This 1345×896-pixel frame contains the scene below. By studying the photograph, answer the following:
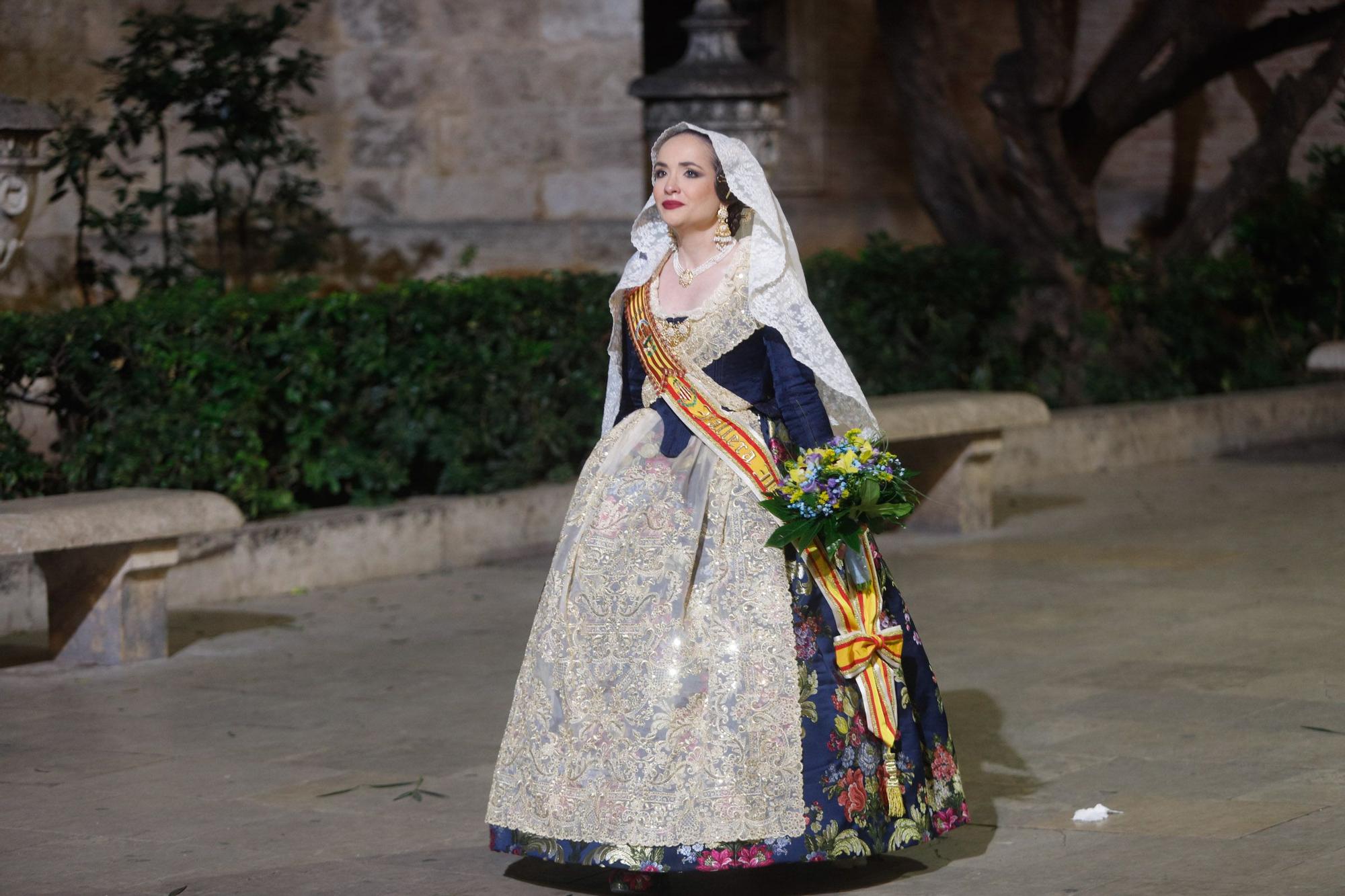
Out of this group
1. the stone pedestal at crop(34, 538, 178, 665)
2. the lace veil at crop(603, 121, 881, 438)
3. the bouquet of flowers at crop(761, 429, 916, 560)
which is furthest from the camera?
the stone pedestal at crop(34, 538, 178, 665)

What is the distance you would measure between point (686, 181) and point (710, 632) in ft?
3.51

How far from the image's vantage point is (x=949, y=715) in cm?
639

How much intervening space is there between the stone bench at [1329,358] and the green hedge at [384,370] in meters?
1.85

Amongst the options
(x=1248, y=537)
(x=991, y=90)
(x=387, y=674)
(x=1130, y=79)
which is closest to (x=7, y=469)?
(x=387, y=674)

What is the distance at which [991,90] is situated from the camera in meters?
13.7

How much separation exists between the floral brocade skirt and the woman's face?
559 mm

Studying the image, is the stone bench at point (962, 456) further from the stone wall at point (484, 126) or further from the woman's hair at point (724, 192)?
the woman's hair at point (724, 192)

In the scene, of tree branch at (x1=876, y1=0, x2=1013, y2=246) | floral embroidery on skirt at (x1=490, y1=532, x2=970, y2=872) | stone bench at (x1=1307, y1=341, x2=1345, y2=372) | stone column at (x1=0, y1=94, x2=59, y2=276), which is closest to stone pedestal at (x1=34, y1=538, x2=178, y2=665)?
stone column at (x1=0, y1=94, x2=59, y2=276)

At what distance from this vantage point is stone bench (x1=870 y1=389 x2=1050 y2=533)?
9984mm

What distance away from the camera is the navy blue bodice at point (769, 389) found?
16.0 ft

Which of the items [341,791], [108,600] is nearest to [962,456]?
[108,600]

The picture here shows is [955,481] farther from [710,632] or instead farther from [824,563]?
[710,632]

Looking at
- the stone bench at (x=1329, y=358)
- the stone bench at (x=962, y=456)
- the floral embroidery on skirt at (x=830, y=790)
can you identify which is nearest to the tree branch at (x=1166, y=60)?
the stone bench at (x=1329, y=358)

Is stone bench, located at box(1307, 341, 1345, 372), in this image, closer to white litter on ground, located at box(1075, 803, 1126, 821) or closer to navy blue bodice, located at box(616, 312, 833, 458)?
white litter on ground, located at box(1075, 803, 1126, 821)
